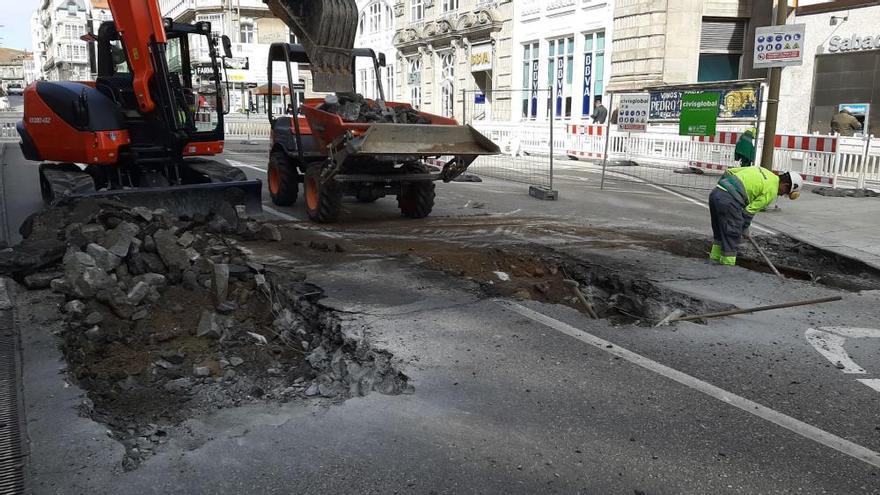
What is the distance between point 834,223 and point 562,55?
52.5ft

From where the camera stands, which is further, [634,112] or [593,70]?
[593,70]

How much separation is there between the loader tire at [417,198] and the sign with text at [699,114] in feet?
27.9

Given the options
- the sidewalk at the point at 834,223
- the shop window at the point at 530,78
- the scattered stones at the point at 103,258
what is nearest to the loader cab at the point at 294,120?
the scattered stones at the point at 103,258

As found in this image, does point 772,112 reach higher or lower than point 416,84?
lower

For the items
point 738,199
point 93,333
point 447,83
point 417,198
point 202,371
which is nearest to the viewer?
point 202,371

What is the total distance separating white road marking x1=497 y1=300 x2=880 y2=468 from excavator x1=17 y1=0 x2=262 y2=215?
5.14 m

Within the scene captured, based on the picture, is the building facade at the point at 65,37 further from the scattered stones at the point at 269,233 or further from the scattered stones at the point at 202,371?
the scattered stones at the point at 202,371

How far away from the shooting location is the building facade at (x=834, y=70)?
1781 cm

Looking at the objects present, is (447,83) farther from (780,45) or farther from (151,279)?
(151,279)

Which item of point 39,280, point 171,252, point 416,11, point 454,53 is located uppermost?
point 416,11

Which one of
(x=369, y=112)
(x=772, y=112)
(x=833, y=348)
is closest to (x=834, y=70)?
(x=772, y=112)

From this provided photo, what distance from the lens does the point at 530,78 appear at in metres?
26.8

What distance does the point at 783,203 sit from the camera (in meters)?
12.9

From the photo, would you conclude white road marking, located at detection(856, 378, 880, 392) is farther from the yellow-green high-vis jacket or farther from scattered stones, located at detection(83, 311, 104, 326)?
scattered stones, located at detection(83, 311, 104, 326)
